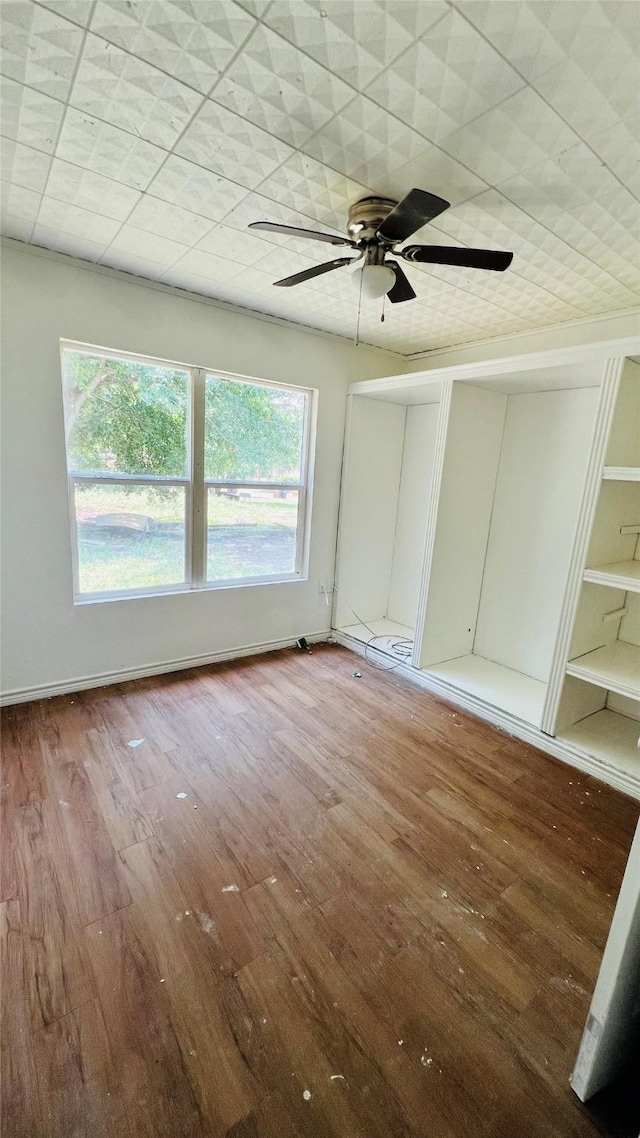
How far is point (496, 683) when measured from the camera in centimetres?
309

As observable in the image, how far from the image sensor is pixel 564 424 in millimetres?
2975

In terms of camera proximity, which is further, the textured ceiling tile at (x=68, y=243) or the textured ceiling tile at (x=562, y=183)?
the textured ceiling tile at (x=68, y=243)

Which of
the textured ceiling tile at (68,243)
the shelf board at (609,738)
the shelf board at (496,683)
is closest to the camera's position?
the textured ceiling tile at (68,243)

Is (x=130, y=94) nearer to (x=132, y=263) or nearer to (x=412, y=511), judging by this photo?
(x=132, y=263)

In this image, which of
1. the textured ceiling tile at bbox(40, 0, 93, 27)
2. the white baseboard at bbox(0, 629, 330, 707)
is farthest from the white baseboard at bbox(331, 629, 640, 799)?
the textured ceiling tile at bbox(40, 0, 93, 27)

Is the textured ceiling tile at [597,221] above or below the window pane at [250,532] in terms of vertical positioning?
above

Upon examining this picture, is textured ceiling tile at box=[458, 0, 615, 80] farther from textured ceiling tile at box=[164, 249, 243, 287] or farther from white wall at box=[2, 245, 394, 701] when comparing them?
white wall at box=[2, 245, 394, 701]

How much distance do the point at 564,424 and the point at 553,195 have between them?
5.16 ft

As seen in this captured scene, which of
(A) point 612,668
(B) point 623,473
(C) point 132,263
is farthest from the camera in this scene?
(C) point 132,263

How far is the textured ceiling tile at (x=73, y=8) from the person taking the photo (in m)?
1.08

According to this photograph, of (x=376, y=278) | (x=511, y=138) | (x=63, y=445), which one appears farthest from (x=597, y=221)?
(x=63, y=445)

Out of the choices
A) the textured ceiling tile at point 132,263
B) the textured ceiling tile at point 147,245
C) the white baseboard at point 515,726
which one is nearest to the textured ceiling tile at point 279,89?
the textured ceiling tile at point 147,245

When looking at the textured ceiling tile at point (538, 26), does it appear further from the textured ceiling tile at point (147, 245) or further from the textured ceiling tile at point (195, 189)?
the textured ceiling tile at point (147, 245)

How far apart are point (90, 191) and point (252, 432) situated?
5.40 ft
